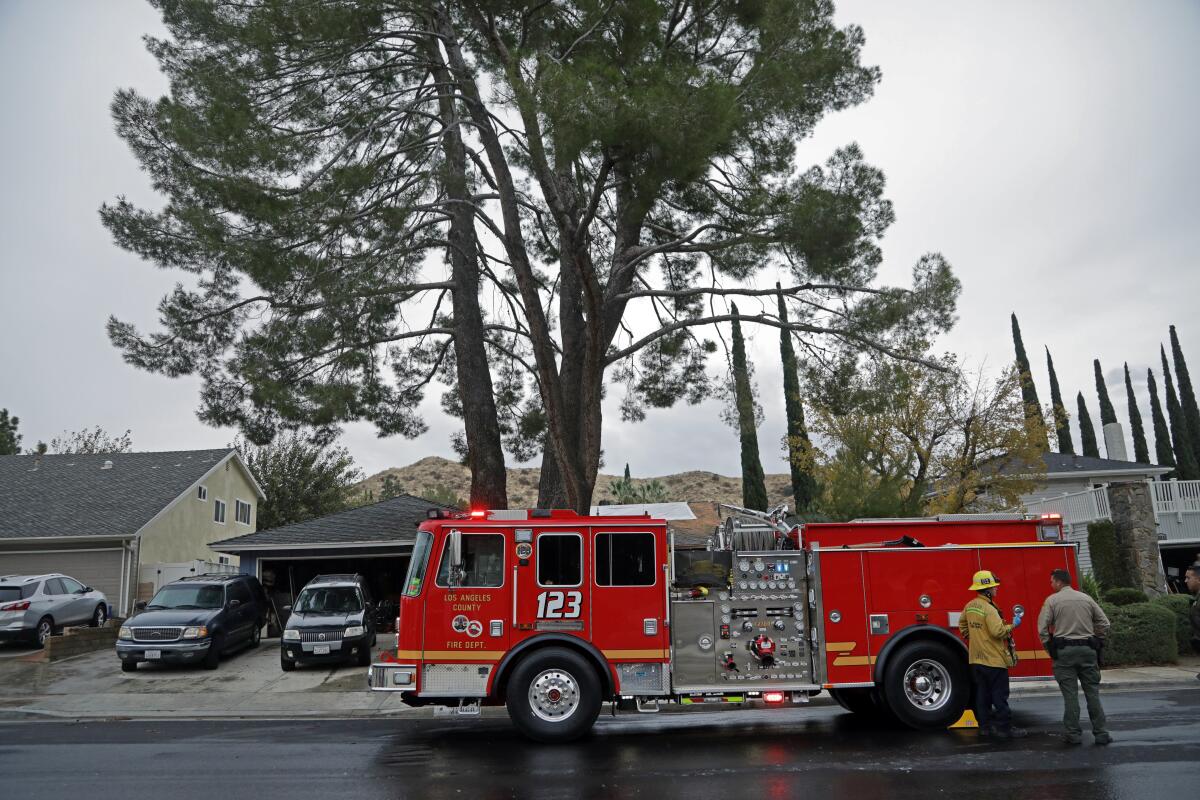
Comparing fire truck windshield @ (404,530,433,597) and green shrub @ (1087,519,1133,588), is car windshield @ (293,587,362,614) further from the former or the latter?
green shrub @ (1087,519,1133,588)

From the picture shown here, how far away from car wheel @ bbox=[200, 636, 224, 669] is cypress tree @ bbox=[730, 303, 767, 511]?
10.9m

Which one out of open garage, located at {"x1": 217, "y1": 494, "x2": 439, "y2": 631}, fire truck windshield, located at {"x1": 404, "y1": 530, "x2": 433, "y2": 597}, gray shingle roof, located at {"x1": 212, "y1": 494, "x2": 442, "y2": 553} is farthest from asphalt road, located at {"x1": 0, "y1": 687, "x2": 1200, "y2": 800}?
open garage, located at {"x1": 217, "y1": 494, "x2": 439, "y2": 631}

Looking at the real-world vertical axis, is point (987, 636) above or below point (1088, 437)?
below

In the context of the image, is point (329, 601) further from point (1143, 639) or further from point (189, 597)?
point (1143, 639)

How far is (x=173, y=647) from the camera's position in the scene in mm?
16297

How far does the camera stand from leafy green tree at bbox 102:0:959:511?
13148 millimetres

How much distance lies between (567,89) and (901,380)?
23.8ft

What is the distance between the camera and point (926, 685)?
378 inches

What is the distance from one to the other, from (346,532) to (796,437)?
1461 cm

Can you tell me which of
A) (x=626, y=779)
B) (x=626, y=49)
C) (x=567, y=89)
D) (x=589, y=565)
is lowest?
(x=626, y=779)

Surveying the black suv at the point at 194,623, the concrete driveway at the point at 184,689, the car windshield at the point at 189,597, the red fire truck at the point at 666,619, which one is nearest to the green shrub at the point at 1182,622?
the red fire truck at the point at 666,619

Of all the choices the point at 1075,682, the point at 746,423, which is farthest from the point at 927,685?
the point at 746,423

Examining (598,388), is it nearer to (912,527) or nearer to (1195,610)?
(912,527)

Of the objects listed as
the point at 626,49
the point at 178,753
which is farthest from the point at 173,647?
the point at 626,49
